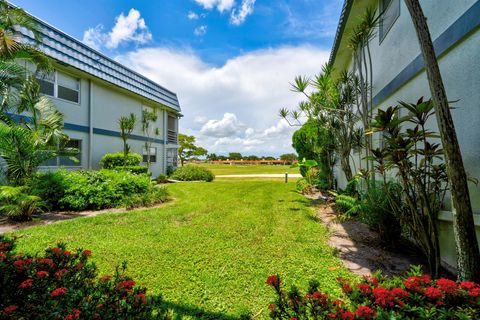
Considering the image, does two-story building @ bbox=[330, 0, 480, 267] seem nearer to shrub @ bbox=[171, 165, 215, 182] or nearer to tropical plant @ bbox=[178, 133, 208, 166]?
shrub @ bbox=[171, 165, 215, 182]

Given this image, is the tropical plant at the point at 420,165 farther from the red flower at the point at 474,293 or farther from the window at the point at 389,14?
the window at the point at 389,14

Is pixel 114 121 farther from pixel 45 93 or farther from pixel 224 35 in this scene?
pixel 224 35

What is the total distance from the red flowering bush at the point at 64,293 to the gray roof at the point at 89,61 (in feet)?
35.4

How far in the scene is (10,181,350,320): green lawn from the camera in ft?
9.36

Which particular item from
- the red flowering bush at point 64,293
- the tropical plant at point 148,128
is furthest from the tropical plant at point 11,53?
the tropical plant at point 148,128

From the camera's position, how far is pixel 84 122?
12.0 meters

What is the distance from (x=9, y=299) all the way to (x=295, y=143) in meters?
13.9

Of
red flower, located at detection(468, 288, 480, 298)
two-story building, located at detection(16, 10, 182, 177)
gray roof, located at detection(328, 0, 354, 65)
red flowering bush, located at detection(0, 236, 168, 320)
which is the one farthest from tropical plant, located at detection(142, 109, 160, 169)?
red flower, located at detection(468, 288, 480, 298)

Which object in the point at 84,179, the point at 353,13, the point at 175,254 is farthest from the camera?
the point at 84,179

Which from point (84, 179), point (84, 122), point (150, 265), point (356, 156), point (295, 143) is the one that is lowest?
point (150, 265)

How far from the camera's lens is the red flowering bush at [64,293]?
1.49 m

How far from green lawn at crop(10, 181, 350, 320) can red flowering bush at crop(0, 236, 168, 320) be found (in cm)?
84

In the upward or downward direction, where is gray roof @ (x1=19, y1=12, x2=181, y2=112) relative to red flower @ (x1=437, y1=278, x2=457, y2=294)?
upward

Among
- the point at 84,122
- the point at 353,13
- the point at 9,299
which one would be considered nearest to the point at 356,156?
the point at 353,13
